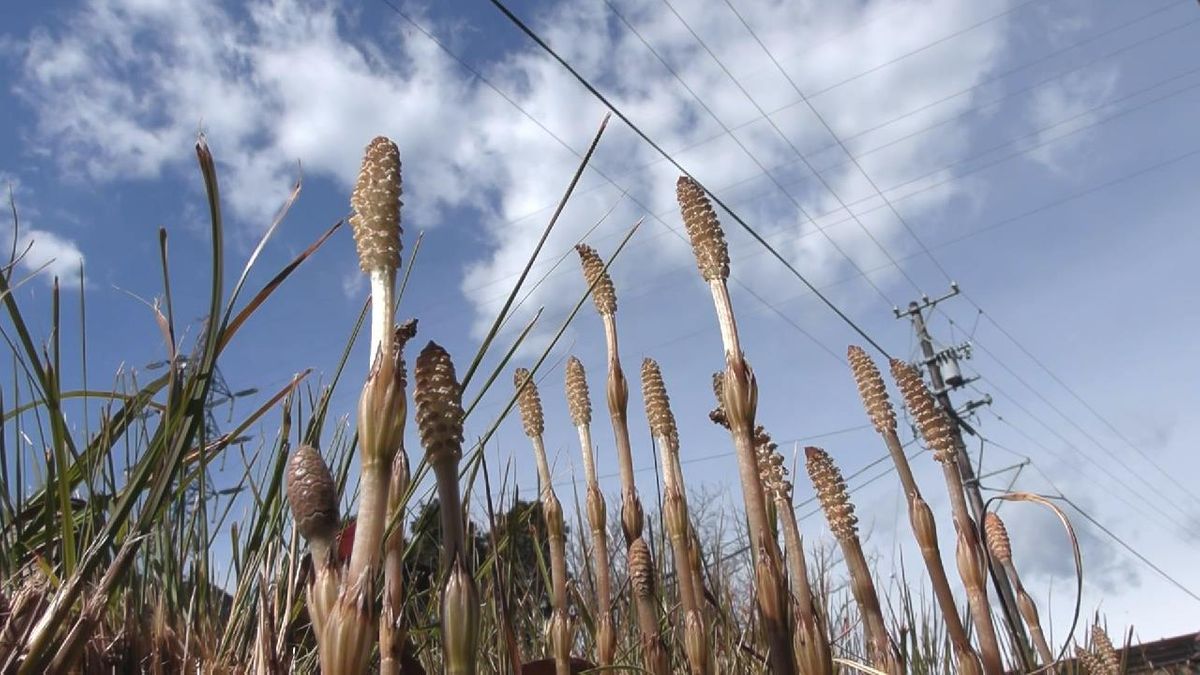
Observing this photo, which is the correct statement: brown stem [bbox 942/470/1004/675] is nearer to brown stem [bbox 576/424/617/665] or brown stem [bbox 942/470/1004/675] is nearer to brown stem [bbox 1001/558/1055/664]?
brown stem [bbox 576/424/617/665]

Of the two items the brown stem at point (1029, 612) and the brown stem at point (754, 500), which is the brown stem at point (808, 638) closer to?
the brown stem at point (754, 500)

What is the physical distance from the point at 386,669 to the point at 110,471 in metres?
0.77

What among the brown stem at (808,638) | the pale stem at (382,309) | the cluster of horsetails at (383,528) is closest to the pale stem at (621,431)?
the cluster of horsetails at (383,528)

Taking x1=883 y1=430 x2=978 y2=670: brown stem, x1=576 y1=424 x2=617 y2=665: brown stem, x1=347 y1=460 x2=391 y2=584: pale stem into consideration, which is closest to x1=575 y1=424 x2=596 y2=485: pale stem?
x1=576 y1=424 x2=617 y2=665: brown stem

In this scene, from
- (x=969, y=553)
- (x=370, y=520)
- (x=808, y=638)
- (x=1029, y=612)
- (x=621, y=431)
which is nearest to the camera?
(x=370, y=520)

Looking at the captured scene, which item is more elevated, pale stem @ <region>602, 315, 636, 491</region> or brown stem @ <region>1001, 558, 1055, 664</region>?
pale stem @ <region>602, 315, 636, 491</region>

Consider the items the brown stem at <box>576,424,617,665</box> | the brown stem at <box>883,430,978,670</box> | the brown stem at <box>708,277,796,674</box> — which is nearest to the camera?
the brown stem at <box>708,277,796,674</box>

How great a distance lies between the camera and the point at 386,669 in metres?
Answer: 0.59

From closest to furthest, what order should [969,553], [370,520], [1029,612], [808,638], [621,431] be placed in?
[370,520] < [808,638] < [969,553] < [621,431] < [1029,612]

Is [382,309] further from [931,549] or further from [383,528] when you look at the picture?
[931,549]

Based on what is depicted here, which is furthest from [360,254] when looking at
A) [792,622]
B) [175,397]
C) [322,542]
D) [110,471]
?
[110,471]

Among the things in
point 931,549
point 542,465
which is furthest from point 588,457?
point 931,549

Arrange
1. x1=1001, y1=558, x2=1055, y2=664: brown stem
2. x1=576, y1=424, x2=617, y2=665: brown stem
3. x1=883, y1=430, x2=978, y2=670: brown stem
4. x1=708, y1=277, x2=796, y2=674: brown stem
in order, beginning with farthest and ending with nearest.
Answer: x1=1001, y1=558, x2=1055, y2=664: brown stem
x1=576, y1=424, x2=617, y2=665: brown stem
x1=883, y1=430, x2=978, y2=670: brown stem
x1=708, y1=277, x2=796, y2=674: brown stem

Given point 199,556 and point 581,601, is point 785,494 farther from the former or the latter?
point 581,601
